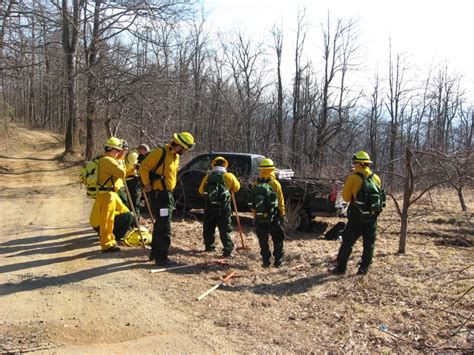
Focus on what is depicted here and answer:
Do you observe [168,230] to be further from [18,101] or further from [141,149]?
[18,101]

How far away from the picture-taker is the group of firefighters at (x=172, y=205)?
6.37 meters

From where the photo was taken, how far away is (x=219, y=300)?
5191 millimetres

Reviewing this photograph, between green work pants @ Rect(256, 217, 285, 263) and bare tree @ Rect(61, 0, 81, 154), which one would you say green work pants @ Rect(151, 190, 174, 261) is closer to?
green work pants @ Rect(256, 217, 285, 263)

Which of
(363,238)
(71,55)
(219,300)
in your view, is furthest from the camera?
(71,55)

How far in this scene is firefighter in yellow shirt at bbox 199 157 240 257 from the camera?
748cm

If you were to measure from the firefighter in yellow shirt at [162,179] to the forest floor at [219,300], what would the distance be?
19.8 inches

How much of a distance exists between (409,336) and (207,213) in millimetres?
4075

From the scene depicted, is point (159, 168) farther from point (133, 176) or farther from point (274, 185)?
point (133, 176)

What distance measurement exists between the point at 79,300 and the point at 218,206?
314cm

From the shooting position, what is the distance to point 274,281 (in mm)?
6195

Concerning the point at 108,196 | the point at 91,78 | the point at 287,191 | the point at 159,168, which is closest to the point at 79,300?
the point at 159,168

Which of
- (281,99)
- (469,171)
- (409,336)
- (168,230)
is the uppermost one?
(281,99)

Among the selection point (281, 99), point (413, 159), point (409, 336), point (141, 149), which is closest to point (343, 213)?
point (413, 159)

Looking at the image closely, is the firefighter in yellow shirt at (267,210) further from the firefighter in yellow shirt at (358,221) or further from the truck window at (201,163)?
the truck window at (201,163)
